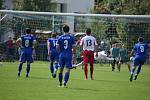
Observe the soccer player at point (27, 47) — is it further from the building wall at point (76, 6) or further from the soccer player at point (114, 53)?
the building wall at point (76, 6)

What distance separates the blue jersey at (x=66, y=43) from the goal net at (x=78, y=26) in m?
11.9

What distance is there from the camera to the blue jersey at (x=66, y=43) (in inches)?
842

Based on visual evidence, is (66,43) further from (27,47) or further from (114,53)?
(114,53)

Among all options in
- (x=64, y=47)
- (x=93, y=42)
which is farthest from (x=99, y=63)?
(x=64, y=47)

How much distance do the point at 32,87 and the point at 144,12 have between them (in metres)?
34.0

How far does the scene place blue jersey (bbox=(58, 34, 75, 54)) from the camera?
2138 cm

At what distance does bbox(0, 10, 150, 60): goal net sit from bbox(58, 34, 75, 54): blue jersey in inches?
470

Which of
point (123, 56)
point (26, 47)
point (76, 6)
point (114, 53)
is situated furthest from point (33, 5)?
point (26, 47)

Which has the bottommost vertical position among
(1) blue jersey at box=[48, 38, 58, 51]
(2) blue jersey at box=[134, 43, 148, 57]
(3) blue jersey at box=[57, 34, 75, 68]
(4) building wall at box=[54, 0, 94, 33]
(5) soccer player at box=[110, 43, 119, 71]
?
(5) soccer player at box=[110, 43, 119, 71]

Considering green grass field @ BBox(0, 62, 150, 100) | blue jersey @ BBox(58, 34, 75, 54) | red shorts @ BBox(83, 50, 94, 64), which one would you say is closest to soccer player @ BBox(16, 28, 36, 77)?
green grass field @ BBox(0, 62, 150, 100)

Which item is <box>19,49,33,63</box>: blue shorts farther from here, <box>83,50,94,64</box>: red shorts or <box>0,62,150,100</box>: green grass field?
<box>83,50,94,64</box>: red shorts

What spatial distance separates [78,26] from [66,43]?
15.9 m

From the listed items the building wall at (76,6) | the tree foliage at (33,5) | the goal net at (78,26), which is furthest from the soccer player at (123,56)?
the building wall at (76,6)

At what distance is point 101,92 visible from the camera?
19.8 m
